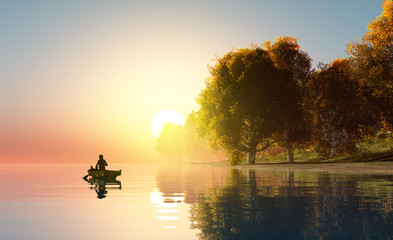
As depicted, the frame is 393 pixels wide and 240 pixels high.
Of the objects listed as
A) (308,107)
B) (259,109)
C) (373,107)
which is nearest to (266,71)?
(259,109)

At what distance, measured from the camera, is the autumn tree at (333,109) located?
6381 centimetres

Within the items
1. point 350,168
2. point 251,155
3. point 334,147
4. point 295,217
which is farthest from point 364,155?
point 295,217

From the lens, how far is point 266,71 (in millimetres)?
60250

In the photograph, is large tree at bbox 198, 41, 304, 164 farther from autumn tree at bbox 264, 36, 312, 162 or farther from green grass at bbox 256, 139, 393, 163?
green grass at bbox 256, 139, 393, 163

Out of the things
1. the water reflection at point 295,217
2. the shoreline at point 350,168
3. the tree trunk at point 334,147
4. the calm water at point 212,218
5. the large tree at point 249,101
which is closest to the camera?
the water reflection at point 295,217

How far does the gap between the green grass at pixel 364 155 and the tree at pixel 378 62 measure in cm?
518

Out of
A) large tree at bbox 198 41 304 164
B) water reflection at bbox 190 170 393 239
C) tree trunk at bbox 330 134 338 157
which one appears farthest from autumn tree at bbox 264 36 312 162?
water reflection at bbox 190 170 393 239

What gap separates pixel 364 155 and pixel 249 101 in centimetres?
1738

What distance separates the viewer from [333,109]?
66.6 metres

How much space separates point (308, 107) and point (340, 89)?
5.76 meters

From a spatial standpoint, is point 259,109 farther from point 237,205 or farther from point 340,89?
point 237,205

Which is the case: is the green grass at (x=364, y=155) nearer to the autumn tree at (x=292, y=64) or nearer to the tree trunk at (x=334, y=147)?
the tree trunk at (x=334, y=147)

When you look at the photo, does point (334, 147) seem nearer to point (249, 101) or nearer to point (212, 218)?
point (249, 101)

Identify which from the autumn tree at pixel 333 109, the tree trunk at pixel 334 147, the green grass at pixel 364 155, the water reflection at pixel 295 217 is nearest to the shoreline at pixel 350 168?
the green grass at pixel 364 155
